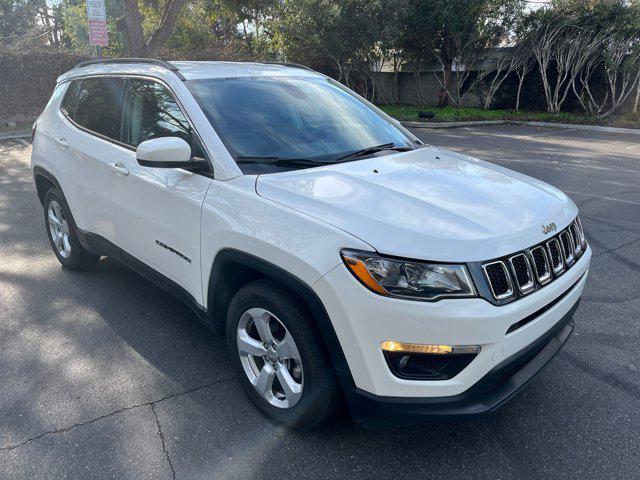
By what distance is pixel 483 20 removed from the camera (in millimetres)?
18828

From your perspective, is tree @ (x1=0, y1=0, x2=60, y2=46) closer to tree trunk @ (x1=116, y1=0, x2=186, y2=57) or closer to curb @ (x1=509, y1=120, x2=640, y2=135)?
tree trunk @ (x1=116, y1=0, x2=186, y2=57)

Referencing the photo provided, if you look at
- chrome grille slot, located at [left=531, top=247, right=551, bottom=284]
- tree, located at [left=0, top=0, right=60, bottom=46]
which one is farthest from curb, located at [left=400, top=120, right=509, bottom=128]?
tree, located at [left=0, top=0, right=60, bottom=46]

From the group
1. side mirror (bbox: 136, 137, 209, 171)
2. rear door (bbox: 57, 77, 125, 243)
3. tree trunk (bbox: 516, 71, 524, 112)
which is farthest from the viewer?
tree trunk (bbox: 516, 71, 524, 112)

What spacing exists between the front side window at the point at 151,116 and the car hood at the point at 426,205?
0.77 m

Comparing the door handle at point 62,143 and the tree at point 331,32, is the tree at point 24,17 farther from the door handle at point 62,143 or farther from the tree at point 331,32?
the door handle at point 62,143

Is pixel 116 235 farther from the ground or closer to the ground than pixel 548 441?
farther from the ground

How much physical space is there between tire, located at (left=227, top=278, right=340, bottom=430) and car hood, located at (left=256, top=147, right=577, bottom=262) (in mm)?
464

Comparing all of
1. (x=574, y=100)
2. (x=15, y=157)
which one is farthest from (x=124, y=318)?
(x=574, y=100)

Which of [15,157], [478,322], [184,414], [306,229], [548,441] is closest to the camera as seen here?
[478,322]

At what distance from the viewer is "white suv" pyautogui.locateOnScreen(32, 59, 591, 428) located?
6.68 ft

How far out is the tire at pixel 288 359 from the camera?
2293mm

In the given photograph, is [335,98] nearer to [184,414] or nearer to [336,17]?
[184,414]

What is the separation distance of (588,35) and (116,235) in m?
18.3

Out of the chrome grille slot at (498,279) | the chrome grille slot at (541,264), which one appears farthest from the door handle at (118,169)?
the chrome grille slot at (541,264)
